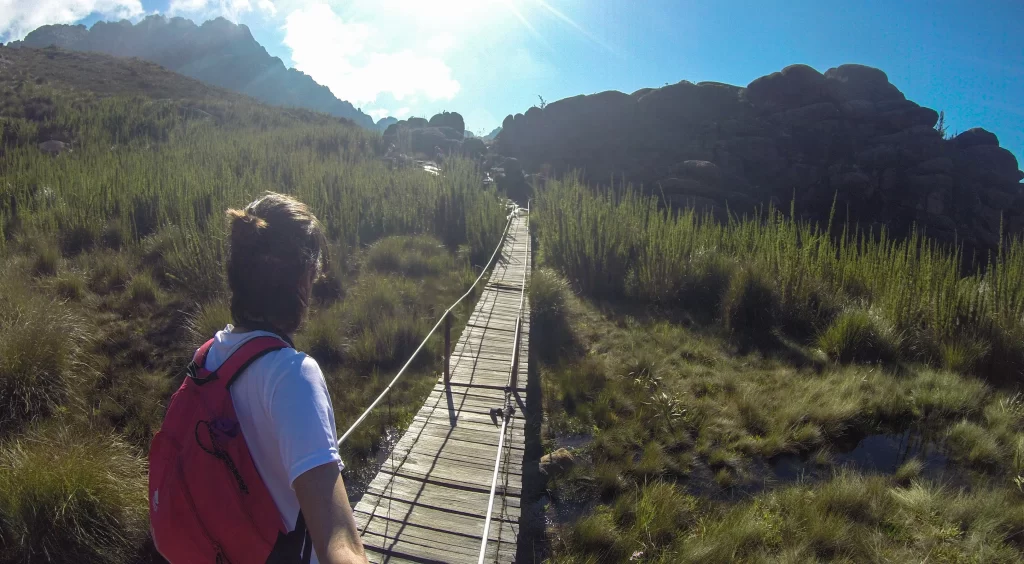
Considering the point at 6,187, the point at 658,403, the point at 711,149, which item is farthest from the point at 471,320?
the point at 711,149

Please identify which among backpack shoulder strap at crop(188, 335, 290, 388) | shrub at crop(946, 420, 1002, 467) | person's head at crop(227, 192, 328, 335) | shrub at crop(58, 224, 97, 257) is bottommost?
Answer: shrub at crop(946, 420, 1002, 467)

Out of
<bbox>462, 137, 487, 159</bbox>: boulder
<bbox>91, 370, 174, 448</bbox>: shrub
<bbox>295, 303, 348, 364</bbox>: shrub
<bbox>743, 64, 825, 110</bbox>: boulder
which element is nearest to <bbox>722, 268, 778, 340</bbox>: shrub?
<bbox>295, 303, 348, 364</bbox>: shrub

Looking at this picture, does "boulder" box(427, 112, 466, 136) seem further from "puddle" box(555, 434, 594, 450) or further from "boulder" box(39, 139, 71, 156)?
"puddle" box(555, 434, 594, 450)

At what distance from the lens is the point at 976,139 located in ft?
104

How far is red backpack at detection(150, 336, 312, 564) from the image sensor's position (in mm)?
1229

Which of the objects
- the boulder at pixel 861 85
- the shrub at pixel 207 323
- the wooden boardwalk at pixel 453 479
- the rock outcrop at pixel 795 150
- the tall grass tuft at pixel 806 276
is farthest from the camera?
the boulder at pixel 861 85

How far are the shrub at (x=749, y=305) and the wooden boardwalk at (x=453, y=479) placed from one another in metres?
3.63

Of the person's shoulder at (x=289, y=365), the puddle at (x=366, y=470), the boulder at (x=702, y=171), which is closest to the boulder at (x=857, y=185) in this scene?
the boulder at (x=702, y=171)

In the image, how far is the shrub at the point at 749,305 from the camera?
7770 millimetres

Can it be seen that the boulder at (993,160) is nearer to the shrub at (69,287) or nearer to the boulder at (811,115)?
the boulder at (811,115)

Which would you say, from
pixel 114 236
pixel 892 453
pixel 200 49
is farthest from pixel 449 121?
pixel 200 49

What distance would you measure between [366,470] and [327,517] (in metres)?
3.64

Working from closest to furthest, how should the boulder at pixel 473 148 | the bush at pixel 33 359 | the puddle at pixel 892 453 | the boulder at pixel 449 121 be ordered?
the bush at pixel 33 359 → the puddle at pixel 892 453 → the boulder at pixel 473 148 → the boulder at pixel 449 121

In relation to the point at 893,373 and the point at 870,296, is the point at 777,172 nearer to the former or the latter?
the point at 870,296
